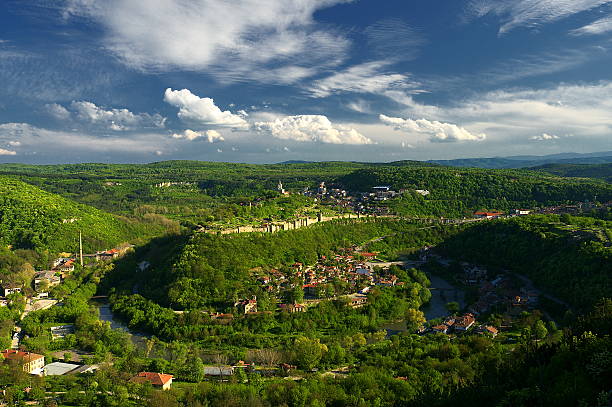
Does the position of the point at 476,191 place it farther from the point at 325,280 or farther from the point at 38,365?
the point at 38,365

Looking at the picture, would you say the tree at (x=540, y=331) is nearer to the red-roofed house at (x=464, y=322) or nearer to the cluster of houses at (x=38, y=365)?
the red-roofed house at (x=464, y=322)

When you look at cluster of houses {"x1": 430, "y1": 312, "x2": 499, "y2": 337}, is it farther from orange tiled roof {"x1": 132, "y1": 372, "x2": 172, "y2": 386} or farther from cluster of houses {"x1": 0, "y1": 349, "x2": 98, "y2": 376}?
cluster of houses {"x1": 0, "y1": 349, "x2": 98, "y2": 376}

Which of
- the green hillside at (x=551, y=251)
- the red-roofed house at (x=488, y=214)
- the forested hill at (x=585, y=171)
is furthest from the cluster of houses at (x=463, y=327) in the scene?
the forested hill at (x=585, y=171)

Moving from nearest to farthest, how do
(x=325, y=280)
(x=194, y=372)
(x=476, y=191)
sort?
1. (x=194, y=372)
2. (x=325, y=280)
3. (x=476, y=191)

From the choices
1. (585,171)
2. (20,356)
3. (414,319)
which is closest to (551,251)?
(414,319)

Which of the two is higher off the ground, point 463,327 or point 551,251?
point 551,251

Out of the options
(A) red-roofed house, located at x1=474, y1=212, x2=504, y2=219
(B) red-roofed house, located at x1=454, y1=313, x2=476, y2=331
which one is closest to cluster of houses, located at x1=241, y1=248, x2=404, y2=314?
(B) red-roofed house, located at x1=454, y1=313, x2=476, y2=331

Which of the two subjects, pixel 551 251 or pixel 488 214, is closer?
pixel 551 251
